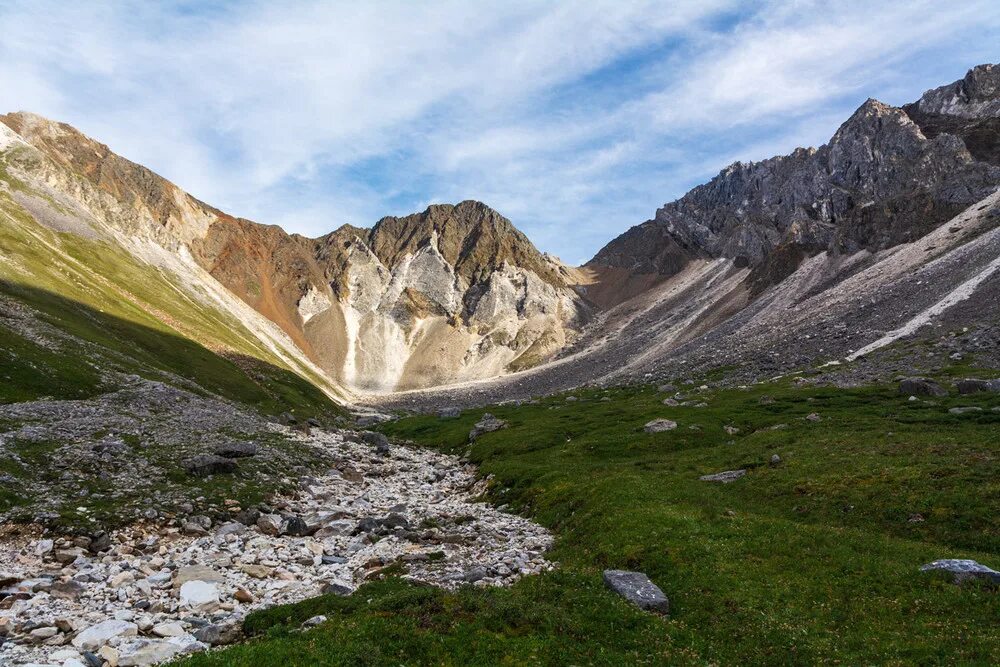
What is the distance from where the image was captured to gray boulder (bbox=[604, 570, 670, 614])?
22.2 m

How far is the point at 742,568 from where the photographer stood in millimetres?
24828

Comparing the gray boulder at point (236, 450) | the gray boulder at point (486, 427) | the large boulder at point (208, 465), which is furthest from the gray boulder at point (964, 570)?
the gray boulder at point (486, 427)

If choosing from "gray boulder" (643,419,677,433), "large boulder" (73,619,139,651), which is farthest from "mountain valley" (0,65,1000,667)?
"gray boulder" (643,419,677,433)

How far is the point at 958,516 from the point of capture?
28.6m

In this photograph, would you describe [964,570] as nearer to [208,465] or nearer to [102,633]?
[102,633]

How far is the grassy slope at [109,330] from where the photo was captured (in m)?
60.8

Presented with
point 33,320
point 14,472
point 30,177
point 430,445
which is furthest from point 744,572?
point 30,177

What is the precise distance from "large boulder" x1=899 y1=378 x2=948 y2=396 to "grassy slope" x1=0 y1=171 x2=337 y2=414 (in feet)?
283

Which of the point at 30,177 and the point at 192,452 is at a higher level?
the point at 30,177

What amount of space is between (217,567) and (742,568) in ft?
81.0

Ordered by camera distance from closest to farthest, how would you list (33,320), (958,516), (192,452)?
(958,516), (192,452), (33,320)

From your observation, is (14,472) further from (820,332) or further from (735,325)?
(735,325)

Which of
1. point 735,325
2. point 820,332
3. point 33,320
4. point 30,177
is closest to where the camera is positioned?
point 33,320

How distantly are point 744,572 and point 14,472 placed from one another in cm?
4069
